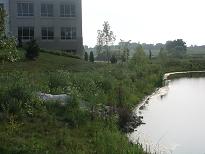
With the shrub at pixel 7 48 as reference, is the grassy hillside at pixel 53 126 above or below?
below

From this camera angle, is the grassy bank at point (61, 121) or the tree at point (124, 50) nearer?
the grassy bank at point (61, 121)

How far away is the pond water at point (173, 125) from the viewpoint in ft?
59.4

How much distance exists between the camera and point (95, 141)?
15.2 meters

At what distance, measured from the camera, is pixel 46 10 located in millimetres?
66125

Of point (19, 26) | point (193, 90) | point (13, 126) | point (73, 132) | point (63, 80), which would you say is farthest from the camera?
point (19, 26)

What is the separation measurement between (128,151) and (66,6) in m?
55.6

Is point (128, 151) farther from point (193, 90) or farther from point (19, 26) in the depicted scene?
point (19, 26)

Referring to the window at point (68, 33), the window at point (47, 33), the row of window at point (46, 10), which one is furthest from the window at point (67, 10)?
the window at point (47, 33)

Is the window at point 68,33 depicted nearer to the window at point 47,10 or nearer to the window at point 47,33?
the window at point 47,33

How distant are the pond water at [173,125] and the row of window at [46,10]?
108 ft

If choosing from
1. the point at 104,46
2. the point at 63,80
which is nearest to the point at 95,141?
the point at 63,80

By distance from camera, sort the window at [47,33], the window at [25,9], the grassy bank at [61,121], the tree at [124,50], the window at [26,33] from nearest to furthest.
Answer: the grassy bank at [61,121]
the window at [26,33]
the window at [25,9]
the window at [47,33]
the tree at [124,50]

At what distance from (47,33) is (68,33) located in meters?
3.20

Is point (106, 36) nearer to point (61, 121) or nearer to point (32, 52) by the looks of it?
point (32, 52)
